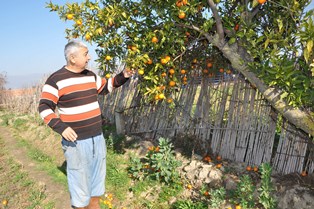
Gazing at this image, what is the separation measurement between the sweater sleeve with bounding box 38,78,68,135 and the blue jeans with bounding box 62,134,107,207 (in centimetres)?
26

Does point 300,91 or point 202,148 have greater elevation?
point 300,91

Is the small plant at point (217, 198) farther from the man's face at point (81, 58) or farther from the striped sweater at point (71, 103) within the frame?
the man's face at point (81, 58)

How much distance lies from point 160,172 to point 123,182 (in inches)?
25.0

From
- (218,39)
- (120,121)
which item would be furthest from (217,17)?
(120,121)

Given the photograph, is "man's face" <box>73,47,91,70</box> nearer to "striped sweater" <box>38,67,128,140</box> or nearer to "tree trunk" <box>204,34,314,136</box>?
"striped sweater" <box>38,67,128,140</box>

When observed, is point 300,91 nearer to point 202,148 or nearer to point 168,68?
point 168,68

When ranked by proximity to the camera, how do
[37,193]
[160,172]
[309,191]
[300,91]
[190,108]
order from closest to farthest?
[300,91], [309,191], [160,172], [37,193], [190,108]

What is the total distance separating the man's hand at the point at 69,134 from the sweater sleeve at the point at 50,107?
0.11 ft

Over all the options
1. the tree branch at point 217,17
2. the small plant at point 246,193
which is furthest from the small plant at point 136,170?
the tree branch at point 217,17

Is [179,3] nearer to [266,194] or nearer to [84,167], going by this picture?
[84,167]

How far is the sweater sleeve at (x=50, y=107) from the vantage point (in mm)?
2707

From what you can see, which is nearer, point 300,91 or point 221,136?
point 300,91

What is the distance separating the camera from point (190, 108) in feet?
15.2

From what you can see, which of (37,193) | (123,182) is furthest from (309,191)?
(37,193)
